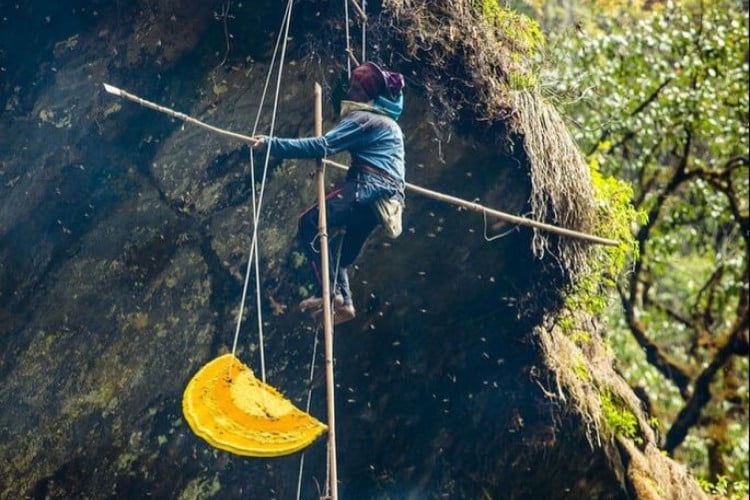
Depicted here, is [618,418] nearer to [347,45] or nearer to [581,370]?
[581,370]

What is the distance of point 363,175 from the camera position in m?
7.48

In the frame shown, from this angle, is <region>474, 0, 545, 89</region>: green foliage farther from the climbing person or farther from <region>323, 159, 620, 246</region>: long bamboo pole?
the climbing person

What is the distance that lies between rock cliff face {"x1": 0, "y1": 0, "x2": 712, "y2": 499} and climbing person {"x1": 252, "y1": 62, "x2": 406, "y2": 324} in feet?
2.67

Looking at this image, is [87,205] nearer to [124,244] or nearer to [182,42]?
[124,244]

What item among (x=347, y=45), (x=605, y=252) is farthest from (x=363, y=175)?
(x=605, y=252)

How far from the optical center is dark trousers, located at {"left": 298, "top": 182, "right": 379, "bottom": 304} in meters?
7.58

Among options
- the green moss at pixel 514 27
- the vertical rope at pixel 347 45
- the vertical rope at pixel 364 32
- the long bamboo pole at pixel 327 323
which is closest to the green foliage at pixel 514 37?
the green moss at pixel 514 27

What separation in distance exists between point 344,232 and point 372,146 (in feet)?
2.46

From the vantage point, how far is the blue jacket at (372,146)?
23.8 feet

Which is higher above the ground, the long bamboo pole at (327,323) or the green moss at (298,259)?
the long bamboo pole at (327,323)

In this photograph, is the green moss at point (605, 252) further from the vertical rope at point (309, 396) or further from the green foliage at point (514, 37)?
the vertical rope at point (309, 396)

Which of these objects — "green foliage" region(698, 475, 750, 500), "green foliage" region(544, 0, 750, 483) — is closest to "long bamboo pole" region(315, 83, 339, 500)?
"green foliage" region(698, 475, 750, 500)

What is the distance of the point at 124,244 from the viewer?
8.34 metres

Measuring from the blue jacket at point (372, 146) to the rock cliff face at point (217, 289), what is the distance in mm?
1009
